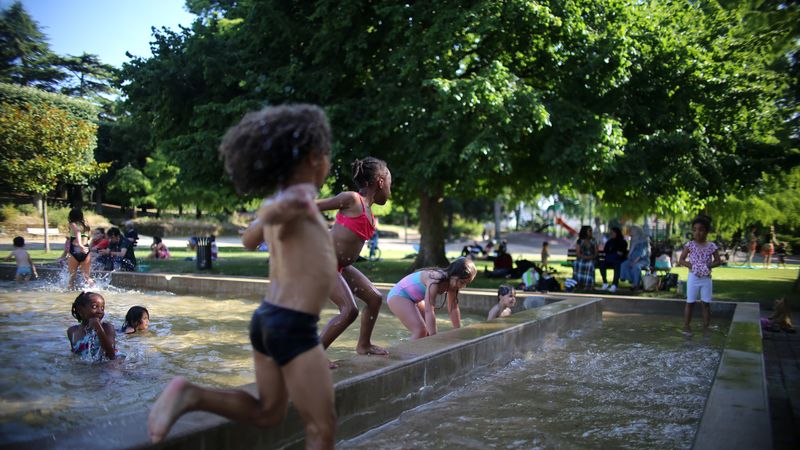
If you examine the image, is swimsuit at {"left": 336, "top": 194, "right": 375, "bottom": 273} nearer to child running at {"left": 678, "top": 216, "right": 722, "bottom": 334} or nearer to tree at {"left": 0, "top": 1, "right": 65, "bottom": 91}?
tree at {"left": 0, "top": 1, "right": 65, "bottom": 91}

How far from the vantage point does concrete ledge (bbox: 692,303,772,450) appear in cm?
355

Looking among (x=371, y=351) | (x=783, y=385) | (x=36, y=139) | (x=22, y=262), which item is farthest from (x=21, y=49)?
(x=783, y=385)

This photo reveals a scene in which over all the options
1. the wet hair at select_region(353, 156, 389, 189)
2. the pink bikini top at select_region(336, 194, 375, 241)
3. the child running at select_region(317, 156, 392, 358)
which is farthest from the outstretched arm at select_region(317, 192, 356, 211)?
the wet hair at select_region(353, 156, 389, 189)

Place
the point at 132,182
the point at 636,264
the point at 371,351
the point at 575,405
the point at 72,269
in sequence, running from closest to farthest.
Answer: the point at 575,405
the point at 371,351
the point at 72,269
the point at 636,264
the point at 132,182

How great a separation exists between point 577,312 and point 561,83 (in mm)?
8563

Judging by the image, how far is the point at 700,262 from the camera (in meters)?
9.91

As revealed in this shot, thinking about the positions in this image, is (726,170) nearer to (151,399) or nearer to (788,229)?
(151,399)

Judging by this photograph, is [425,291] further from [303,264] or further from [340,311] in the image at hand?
[303,264]

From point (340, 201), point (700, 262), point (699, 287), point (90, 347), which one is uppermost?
point (340, 201)

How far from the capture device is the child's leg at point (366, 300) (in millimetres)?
5643

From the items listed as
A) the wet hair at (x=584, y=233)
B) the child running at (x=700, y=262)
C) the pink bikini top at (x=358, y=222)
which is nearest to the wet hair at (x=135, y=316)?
the pink bikini top at (x=358, y=222)

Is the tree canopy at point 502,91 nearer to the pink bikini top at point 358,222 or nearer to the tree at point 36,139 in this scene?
the tree at point 36,139

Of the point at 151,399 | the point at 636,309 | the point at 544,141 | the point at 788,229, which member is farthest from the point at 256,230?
the point at 788,229

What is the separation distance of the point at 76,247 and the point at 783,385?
12.4 meters
